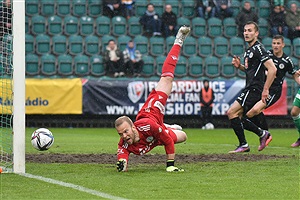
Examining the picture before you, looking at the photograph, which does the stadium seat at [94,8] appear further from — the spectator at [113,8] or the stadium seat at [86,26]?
the stadium seat at [86,26]

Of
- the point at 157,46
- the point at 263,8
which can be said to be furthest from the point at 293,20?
the point at 157,46

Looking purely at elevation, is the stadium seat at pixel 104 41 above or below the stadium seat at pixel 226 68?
above

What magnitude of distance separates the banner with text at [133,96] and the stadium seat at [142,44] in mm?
2461

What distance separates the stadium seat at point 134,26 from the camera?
26.1m

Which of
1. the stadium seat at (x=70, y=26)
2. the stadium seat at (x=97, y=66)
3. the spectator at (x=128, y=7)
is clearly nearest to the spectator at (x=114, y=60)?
the stadium seat at (x=97, y=66)

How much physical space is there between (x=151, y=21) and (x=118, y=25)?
4.29ft

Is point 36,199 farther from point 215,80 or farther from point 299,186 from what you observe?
point 215,80

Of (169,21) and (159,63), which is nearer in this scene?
(159,63)

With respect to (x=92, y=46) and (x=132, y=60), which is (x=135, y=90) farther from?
(x=92, y=46)

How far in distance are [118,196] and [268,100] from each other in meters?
7.06

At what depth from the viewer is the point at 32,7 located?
86.6 ft

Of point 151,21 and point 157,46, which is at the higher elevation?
point 151,21

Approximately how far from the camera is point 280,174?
Result: 9.28 m

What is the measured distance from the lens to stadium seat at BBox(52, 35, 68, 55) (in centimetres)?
2517
